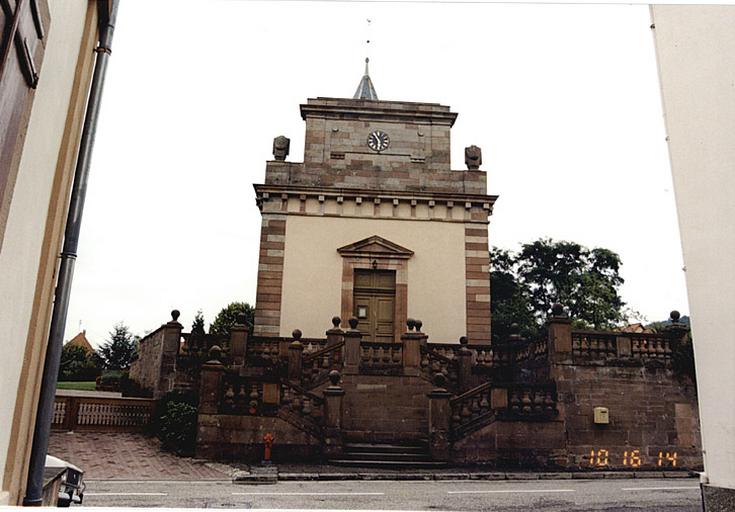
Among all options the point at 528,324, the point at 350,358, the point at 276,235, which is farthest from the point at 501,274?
the point at 350,358

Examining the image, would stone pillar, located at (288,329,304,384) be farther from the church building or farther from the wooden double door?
the wooden double door

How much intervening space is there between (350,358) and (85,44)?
10.2 meters

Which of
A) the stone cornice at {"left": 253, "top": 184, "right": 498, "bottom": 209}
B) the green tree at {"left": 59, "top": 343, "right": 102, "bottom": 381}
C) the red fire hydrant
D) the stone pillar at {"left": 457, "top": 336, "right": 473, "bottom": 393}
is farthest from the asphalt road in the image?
the green tree at {"left": 59, "top": 343, "right": 102, "bottom": 381}

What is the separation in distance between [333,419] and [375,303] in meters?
6.11

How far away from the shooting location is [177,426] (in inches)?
466

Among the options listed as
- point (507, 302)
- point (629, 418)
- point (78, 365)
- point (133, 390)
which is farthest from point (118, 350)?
point (629, 418)

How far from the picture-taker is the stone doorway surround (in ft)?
56.1

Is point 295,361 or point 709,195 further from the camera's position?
point 295,361

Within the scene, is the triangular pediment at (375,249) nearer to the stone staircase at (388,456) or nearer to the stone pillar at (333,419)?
the stone pillar at (333,419)

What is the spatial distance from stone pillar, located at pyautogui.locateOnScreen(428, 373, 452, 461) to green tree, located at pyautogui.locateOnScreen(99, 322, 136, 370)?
2103 cm

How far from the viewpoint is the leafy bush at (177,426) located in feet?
37.6

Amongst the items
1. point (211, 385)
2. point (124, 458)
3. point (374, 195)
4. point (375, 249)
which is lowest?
point (124, 458)

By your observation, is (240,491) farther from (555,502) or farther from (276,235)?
(276,235)

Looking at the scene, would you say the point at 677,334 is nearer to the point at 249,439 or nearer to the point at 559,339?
the point at 559,339
